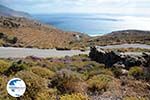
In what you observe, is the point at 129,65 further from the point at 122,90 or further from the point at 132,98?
the point at 132,98

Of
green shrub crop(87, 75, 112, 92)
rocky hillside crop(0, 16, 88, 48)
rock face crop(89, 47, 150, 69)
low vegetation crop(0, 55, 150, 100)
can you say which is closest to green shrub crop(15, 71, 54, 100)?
low vegetation crop(0, 55, 150, 100)

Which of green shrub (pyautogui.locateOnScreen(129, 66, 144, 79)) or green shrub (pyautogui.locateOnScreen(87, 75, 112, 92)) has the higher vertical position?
green shrub (pyautogui.locateOnScreen(87, 75, 112, 92))

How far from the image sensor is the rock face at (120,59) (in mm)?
22125

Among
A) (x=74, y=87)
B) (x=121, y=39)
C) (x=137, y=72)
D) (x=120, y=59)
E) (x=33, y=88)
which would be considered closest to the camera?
(x=33, y=88)

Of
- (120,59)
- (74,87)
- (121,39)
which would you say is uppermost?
(74,87)

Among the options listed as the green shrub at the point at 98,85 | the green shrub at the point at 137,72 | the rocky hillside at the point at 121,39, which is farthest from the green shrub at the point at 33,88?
the rocky hillside at the point at 121,39

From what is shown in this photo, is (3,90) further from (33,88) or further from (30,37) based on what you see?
(30,37)

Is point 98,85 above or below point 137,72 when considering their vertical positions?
above

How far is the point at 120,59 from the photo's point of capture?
24.8 m

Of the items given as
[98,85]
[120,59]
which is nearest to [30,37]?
[120,59]

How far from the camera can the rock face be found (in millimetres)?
22125

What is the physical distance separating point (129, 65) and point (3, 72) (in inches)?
316

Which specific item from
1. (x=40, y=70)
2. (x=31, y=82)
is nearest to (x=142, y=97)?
(x=31, y=82)

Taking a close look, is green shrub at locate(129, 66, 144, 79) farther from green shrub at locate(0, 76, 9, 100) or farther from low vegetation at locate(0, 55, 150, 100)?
green shrub at locate(0, 76, 9, 100)
